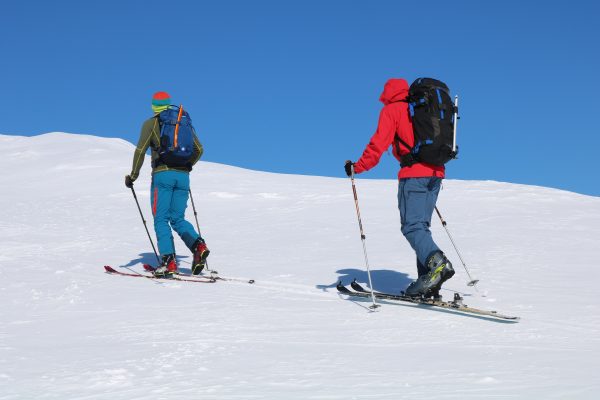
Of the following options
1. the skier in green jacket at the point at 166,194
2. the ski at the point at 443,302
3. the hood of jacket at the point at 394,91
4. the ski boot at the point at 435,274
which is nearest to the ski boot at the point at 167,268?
the skier in green jacket at the point at 166,194

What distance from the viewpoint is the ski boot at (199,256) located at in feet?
24.5

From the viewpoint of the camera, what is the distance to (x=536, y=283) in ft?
21.9

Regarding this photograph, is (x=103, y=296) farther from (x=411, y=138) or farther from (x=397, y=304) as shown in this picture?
(x=411, y=138)

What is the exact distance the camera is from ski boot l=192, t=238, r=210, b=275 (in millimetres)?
7465

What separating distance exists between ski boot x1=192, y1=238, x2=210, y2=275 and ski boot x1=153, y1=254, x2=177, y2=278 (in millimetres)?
225

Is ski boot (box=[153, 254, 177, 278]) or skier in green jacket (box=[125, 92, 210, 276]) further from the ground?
skier in green jacket (box=[125, 92, 210, 276])

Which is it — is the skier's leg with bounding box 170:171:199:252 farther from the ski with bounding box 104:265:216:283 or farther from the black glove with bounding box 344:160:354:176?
the black glove with bounding box 344:160:354:176

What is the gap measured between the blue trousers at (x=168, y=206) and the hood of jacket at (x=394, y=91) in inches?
109

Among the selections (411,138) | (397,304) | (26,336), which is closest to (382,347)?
(397,304)

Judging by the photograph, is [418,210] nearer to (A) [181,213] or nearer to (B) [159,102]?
(A) [181,213]

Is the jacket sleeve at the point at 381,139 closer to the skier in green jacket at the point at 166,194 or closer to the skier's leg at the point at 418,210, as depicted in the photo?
the skier's leg at the point at 418,210

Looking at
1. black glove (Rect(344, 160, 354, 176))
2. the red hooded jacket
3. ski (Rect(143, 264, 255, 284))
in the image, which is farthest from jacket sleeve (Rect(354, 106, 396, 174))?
ski (Rect(143, 264, 255, 284))

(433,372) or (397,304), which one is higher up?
(397,304)

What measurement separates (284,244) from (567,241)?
149 inches
